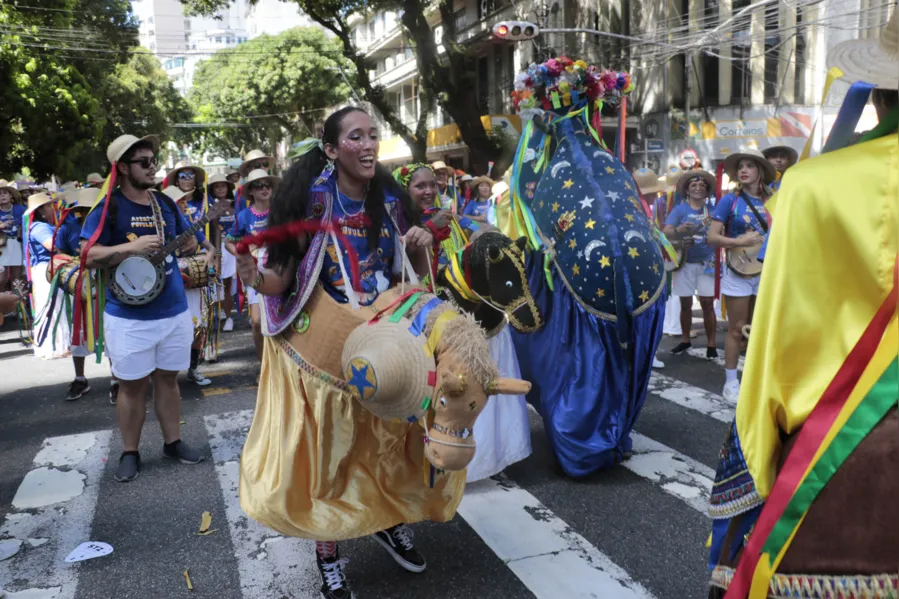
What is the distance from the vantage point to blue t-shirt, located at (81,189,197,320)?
4641mm

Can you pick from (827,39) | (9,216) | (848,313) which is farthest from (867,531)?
(827,39)

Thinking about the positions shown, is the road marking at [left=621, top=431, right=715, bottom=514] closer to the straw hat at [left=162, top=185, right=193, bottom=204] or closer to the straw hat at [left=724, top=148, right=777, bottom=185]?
the straw hat at [left=724, top=148, right=777, bottom=185]

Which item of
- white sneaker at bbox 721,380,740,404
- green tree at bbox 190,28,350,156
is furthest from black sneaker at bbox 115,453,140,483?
green tree at bbox 190,28,350,156

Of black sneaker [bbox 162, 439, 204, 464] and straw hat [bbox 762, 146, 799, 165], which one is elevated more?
straw hat [bbox 762, 146, 799, 165]

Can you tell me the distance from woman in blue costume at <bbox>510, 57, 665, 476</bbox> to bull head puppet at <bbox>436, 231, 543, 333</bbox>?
28 centimetres

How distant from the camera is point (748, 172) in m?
6.30

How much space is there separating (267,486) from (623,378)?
2.29m

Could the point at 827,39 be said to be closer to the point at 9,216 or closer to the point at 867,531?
the point at 9,216

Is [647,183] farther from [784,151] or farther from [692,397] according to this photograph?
[692,397]

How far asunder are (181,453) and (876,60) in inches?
190

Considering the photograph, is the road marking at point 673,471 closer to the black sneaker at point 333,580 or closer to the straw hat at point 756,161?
the black sneaker at point 333,580

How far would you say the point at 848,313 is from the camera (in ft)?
4.32

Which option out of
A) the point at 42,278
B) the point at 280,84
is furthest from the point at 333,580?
the point at 280,84

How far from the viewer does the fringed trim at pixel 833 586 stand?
1267 mm
